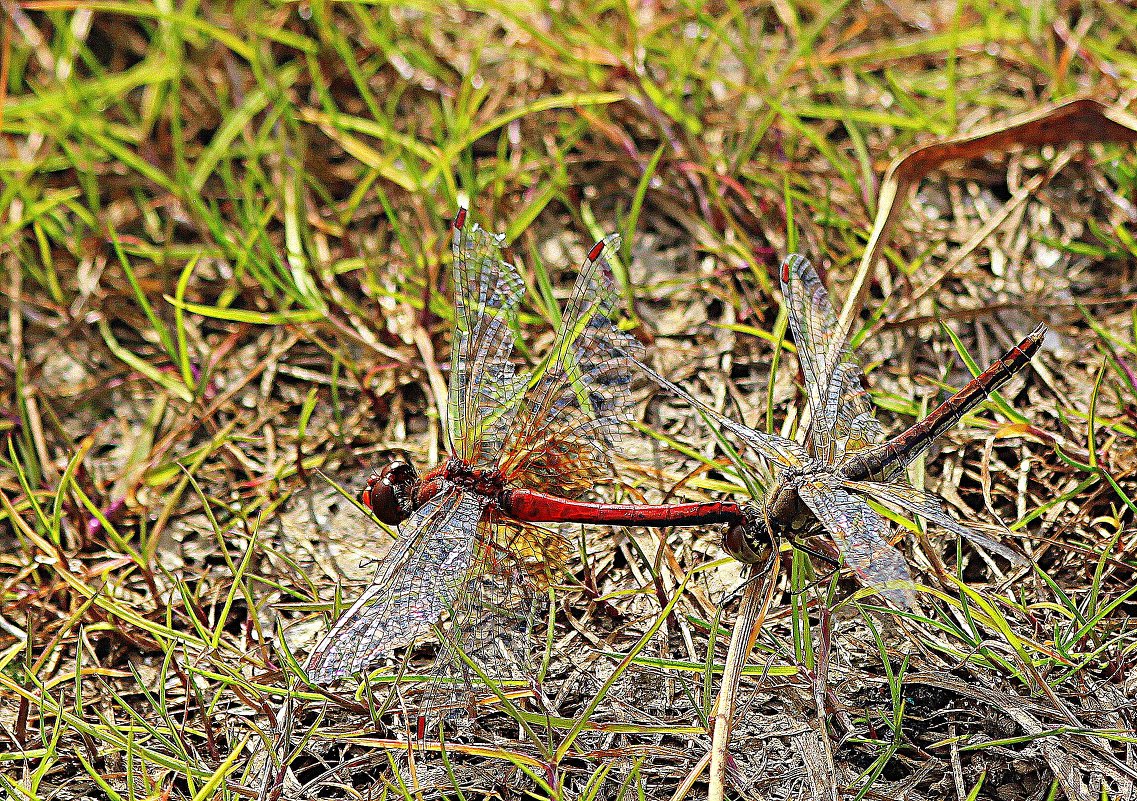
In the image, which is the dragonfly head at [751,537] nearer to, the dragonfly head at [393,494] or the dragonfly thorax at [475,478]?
the dragonfly thorax at [475,478]

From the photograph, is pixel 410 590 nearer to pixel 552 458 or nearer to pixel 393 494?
pixel 393 494

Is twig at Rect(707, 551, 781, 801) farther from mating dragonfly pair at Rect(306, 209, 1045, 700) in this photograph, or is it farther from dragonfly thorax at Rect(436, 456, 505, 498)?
dragonfly thorax at Rect(436, 456, 505, 498)

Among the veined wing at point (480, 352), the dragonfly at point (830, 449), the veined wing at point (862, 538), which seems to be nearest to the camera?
the veined wing at point (862, 538)

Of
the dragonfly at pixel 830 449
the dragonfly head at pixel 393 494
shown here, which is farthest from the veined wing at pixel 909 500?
the dragonfly head at pixel 393 494

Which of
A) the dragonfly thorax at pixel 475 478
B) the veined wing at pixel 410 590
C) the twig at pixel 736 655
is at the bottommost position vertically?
the twig at pixel 736 655

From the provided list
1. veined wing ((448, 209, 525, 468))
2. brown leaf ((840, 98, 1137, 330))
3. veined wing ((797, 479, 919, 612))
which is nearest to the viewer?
veined wing ((797, 479, 919, 612))

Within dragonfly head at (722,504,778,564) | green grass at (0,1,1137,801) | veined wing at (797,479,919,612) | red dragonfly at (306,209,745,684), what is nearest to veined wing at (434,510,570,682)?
red dragonfly at (306,209,745,684)
